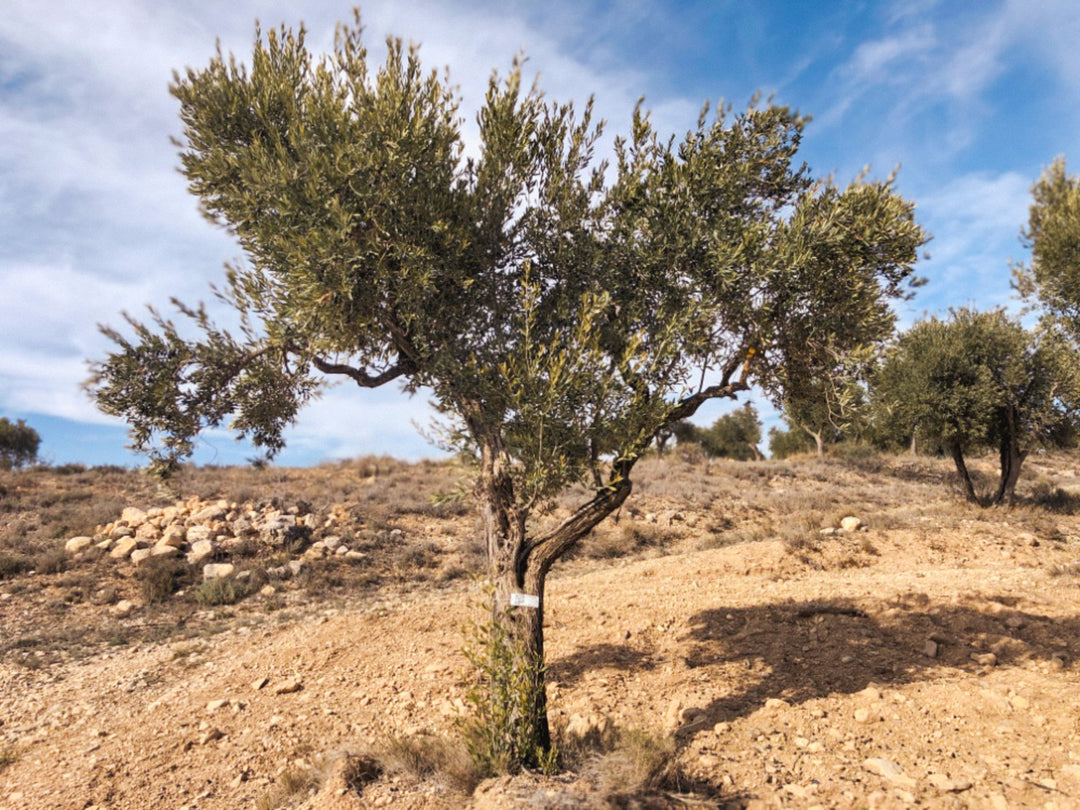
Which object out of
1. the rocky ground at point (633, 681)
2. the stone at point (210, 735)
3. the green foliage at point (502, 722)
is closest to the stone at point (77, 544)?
the rocky ground at point (633, 681)

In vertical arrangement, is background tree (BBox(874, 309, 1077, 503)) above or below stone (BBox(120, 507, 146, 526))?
above

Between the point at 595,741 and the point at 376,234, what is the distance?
6.66m

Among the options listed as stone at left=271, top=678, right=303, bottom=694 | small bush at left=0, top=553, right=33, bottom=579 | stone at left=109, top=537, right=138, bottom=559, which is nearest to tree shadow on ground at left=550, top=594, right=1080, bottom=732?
stone at left=271, top=678, right=303, bottom=694

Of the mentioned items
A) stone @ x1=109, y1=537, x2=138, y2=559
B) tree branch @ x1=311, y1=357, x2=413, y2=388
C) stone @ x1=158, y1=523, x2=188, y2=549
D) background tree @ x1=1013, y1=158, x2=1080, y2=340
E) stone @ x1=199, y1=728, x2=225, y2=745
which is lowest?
Answer: stone @ x1=199, y1=728, x2=225, y2=745

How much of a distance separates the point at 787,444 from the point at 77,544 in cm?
6006

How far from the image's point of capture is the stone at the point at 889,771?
6809mm

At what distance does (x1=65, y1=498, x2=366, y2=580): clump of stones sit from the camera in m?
20.0

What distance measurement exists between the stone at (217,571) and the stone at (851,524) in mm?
19205

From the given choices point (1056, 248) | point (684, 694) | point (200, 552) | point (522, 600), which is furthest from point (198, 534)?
point (1056, 248)

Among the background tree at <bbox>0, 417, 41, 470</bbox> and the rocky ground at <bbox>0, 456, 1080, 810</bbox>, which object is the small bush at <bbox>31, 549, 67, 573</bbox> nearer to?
the rocky ground at <bbox>0, 456, 1080, 810</bbox>

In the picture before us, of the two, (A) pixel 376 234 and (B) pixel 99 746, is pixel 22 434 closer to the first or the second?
(B) pixel 99 746

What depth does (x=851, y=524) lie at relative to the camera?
20891 mm

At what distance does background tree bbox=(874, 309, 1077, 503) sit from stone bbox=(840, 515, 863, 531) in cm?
465

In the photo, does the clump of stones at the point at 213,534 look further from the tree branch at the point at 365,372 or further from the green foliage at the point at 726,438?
the green foliage at the point at 726,438
